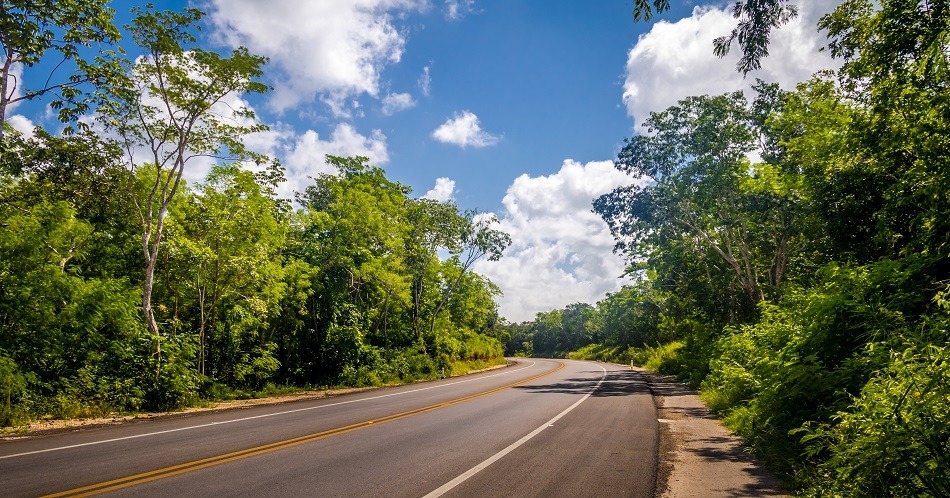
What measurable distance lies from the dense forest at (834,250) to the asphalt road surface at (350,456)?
2289 mm

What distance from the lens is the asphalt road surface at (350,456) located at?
5.49 m

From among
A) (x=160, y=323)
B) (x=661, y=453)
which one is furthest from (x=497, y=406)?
(x=160, y=323)

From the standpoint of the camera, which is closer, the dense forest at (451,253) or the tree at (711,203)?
the dense forest at (451,253)

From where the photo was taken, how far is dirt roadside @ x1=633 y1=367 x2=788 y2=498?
18.3 ft

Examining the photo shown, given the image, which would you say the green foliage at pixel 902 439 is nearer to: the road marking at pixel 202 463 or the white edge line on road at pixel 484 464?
the white edge line on road at pixel 484 464

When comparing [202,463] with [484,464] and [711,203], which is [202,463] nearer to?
[484,464]

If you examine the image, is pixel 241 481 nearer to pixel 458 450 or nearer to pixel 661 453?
pixel 458 450

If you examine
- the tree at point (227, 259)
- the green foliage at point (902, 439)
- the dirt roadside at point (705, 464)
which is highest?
the tree at point (227, 259)

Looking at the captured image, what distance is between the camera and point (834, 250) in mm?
10898

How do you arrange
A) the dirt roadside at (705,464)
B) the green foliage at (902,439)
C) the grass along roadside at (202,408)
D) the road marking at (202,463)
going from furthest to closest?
the grass along roadside at (202,408), the dirt roadside at (705,464), the road marking at (202,463), the green foliage at (902,439)

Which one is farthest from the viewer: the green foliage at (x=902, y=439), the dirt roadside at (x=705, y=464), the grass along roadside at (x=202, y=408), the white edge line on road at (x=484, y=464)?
the grass along roadside at (x=202, y=408)

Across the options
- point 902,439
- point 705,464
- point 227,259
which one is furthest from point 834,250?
point 227,259

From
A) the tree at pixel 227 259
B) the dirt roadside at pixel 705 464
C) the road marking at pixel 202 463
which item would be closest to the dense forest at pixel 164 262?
the tree at pixel 227 259

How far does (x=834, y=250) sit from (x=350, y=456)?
11.5 m
